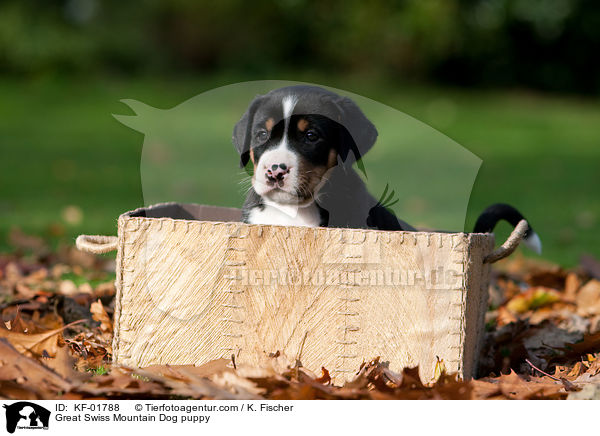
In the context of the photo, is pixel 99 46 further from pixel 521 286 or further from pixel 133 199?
pixel 521 286

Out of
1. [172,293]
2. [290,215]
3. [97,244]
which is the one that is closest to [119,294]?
[172,293]

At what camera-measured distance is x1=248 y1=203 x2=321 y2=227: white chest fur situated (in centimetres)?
323

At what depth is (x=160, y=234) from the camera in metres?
2.85

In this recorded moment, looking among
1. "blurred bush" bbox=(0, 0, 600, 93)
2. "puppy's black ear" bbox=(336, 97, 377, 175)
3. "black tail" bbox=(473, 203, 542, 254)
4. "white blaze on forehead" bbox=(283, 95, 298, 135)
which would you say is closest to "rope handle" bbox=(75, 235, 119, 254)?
"white blaze on forehead" bbox=(283, 95, 298, 135)

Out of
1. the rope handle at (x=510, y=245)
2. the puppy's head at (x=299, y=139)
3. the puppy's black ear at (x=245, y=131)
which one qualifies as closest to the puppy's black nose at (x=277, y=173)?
the puppy's head at (x=299, y=139)

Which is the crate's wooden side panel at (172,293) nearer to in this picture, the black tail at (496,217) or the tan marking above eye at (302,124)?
the tan marking above eye at (302,124)

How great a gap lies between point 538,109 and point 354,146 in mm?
16790

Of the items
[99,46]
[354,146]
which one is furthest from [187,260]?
[99,46]

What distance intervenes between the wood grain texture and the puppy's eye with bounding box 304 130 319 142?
471 mm

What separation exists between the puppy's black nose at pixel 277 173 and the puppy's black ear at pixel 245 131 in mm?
261

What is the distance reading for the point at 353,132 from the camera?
3242 mm

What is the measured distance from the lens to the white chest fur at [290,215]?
3.23 metres
